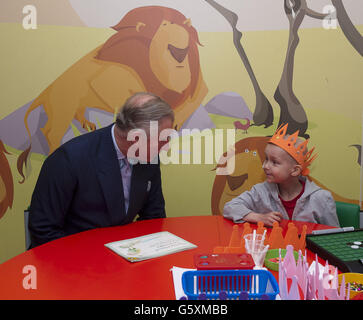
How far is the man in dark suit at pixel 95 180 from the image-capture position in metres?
1.66

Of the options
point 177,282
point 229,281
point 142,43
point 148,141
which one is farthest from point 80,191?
point 142,43

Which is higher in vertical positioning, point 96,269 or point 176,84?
point 176,84

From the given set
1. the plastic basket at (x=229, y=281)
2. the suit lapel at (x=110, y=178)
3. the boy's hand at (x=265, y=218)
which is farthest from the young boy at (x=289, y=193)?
the plastic basket at (x=229, y=281)

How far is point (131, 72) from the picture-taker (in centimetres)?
241

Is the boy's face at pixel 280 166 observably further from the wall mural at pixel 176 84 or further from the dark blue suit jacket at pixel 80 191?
the dark blue suit jacket at pixel 80 191

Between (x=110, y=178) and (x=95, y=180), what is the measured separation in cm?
7

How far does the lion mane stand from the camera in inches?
93.7

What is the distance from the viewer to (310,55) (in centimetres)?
243

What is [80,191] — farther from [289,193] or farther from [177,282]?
[289,193]

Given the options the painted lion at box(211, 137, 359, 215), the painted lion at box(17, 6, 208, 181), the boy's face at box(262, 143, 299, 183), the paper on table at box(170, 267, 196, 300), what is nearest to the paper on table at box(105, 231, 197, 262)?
the paper on table at box(170, 267, 196, 300)

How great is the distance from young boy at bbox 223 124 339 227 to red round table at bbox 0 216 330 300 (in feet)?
1.64

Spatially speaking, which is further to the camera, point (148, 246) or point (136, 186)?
point (136, 186)
